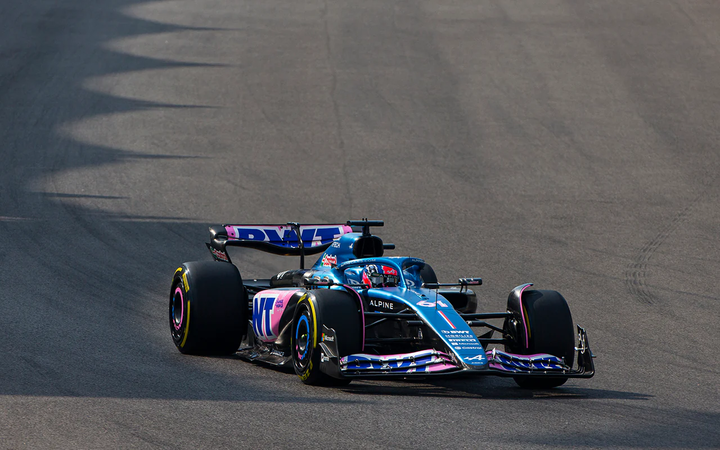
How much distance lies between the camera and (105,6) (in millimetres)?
33000

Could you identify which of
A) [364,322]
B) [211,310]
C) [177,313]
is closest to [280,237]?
Answer: [177,313]

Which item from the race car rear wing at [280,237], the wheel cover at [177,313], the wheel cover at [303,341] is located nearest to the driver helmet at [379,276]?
the wheel cover at [303,341]

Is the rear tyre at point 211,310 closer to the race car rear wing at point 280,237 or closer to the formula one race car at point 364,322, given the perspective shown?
the formula one race car at point 364,322

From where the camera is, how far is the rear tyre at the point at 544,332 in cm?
803

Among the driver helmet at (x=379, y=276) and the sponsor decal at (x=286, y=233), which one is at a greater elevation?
the driver helmet at (x=379, y=276)

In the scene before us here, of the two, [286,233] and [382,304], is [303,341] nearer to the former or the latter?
[382,304]

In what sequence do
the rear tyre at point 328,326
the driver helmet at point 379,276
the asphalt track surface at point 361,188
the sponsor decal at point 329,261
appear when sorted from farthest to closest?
the sponsor decal at point 329,261, the driver helmet at point 379,276, the rear tyre at point 328,326, the asphalt track surface at point 361,188

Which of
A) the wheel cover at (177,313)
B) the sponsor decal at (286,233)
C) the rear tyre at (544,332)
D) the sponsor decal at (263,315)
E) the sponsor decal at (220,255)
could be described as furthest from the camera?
the sponsor decal at (286,233)

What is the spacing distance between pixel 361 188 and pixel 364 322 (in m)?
11.3

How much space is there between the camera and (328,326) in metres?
7.55

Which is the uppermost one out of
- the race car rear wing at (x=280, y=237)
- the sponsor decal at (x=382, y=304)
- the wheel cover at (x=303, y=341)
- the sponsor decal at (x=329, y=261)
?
the sponsor decal at (x=382, y=304)

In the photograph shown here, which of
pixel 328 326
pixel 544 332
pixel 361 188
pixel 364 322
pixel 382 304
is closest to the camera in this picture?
pixel 328 326

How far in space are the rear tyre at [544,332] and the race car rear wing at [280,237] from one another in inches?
→ 105

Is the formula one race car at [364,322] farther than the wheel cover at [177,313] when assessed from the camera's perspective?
No
